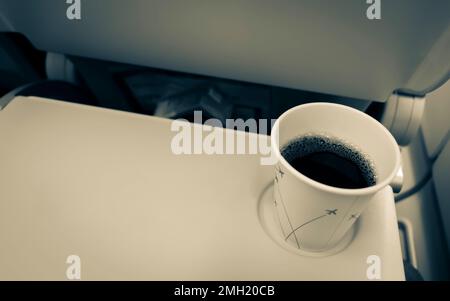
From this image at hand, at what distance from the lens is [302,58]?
1.26 feet

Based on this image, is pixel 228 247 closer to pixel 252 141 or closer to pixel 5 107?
pixel 252 141

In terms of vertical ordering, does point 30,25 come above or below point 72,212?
above

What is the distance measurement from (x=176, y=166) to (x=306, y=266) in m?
0.15

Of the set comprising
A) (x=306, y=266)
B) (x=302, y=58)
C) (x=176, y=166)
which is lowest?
(x=306, y=266)

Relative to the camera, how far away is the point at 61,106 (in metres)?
0.41

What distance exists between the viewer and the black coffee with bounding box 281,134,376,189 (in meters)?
0.29

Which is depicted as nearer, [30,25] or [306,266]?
[306,266]

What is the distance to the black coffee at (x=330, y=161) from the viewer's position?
295mm

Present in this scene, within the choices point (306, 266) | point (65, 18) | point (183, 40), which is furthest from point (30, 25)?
point (306, 266)

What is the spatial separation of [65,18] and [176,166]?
20cm

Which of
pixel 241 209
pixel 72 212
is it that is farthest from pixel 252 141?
pixel 72 212

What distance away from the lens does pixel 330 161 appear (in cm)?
30

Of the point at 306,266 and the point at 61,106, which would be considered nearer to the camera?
the point at 306,266

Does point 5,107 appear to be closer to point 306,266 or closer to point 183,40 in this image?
point 183,40
